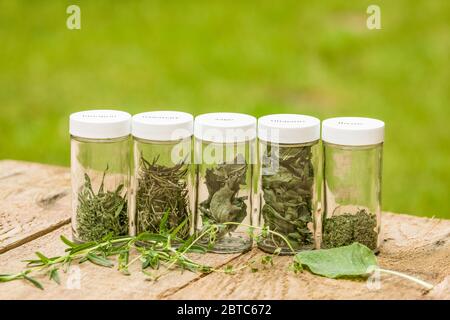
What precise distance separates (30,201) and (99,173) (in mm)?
346

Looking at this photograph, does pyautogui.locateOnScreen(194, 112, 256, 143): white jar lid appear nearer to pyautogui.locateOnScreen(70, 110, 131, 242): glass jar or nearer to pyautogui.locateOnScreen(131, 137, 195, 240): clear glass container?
pyautogui.locateOnScreen(131, 137, 195, 240): clear glass container

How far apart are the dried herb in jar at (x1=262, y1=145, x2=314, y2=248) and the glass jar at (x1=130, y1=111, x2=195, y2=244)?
0.17 metres

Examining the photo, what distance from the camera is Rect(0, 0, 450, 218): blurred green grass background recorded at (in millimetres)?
3953

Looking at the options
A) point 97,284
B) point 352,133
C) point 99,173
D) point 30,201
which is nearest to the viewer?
point 97,284

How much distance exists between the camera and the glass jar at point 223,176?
1.70 meters

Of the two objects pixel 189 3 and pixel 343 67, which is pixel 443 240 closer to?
pixel 343 67

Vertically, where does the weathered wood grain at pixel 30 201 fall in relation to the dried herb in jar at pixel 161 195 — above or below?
below

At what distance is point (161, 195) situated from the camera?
1723mm

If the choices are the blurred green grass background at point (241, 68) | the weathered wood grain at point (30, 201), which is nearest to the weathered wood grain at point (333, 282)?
the weathered wood grain at point (30, 201)

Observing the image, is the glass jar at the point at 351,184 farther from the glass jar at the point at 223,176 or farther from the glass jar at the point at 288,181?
the glass jar at the point at 223,176

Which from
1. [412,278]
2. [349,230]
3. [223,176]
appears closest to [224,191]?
[223,176]

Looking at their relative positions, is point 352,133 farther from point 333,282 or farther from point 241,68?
point 241,68

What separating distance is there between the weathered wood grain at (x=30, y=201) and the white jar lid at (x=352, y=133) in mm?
675

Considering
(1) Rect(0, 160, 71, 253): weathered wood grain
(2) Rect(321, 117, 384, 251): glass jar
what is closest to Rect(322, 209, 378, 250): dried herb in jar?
(2) Rect(321, 117, 384, 251): glass jar
